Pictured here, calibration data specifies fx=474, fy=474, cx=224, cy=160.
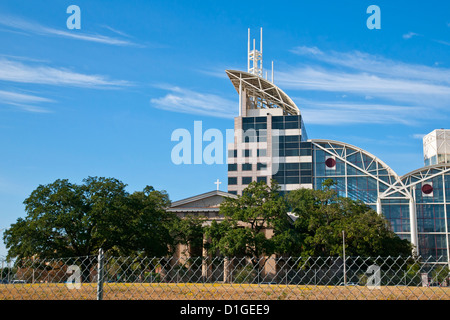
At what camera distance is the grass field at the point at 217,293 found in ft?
30.8

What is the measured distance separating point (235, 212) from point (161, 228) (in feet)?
23.2

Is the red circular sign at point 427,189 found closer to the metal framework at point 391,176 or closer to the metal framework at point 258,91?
the metal framework at point 391,176

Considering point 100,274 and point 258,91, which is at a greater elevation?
point 258,91

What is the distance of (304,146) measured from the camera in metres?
73.7

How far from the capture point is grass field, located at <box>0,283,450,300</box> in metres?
9.40

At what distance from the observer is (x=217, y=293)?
9.59m

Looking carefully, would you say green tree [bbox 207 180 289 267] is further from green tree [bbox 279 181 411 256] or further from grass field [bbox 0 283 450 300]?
grass field [bbox 0 283 450 300]

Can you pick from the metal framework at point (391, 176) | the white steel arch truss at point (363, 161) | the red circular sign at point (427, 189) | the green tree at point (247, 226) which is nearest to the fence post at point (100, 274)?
the green tree at point (247, 226)

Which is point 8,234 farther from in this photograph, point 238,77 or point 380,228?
point 238,77

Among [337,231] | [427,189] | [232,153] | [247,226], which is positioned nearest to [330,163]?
[427,189]

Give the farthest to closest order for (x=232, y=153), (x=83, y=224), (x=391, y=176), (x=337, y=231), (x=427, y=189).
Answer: (x=232, y=153) < (x=391, y=176) < (x=427, y=189) < (x=337, y=231) < (x=83, y=224)

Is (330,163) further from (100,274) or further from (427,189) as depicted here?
(100,274)
